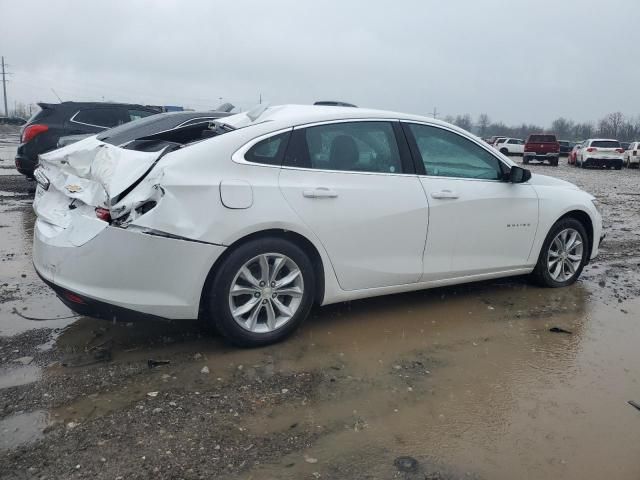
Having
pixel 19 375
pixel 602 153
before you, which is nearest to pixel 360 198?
pixel 19 375

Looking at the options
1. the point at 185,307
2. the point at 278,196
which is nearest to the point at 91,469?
the point at 185,307

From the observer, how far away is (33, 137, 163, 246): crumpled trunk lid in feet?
11.0

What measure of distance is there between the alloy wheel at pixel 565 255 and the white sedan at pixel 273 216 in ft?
1.56

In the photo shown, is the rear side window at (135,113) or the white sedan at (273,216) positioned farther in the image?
the rear side window at (135,113)

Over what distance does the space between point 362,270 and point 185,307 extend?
1.33m

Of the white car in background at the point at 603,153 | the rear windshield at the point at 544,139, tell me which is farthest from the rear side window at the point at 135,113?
the rear windshield at the point at 544,139

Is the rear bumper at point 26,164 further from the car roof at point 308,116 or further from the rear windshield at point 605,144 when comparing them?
the rear windshield at point 605,144

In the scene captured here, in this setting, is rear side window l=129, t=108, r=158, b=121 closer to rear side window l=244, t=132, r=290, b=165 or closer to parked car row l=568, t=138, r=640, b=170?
rear side window l=244, t=132, r=290, b=165

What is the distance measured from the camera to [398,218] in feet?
13.4

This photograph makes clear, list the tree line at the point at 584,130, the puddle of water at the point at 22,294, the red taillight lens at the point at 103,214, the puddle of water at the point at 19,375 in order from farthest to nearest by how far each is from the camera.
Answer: the tree line at the point at 584,130 < the puddle of water at the point at 22,294 < the red taillight lens at the point at 103,214 < the puddle of water at the point at 19,375

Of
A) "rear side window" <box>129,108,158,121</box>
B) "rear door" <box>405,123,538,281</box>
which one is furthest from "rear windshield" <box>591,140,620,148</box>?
"rear door" <box>405,123,538,281</box>

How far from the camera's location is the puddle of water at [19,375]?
10.5 feet

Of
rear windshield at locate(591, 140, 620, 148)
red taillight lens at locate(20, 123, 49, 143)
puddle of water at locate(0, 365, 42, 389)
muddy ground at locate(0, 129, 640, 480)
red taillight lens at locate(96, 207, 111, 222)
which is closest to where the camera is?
muddy ground at locate(0, 129, 640, 480)

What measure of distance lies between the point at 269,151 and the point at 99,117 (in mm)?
7206
